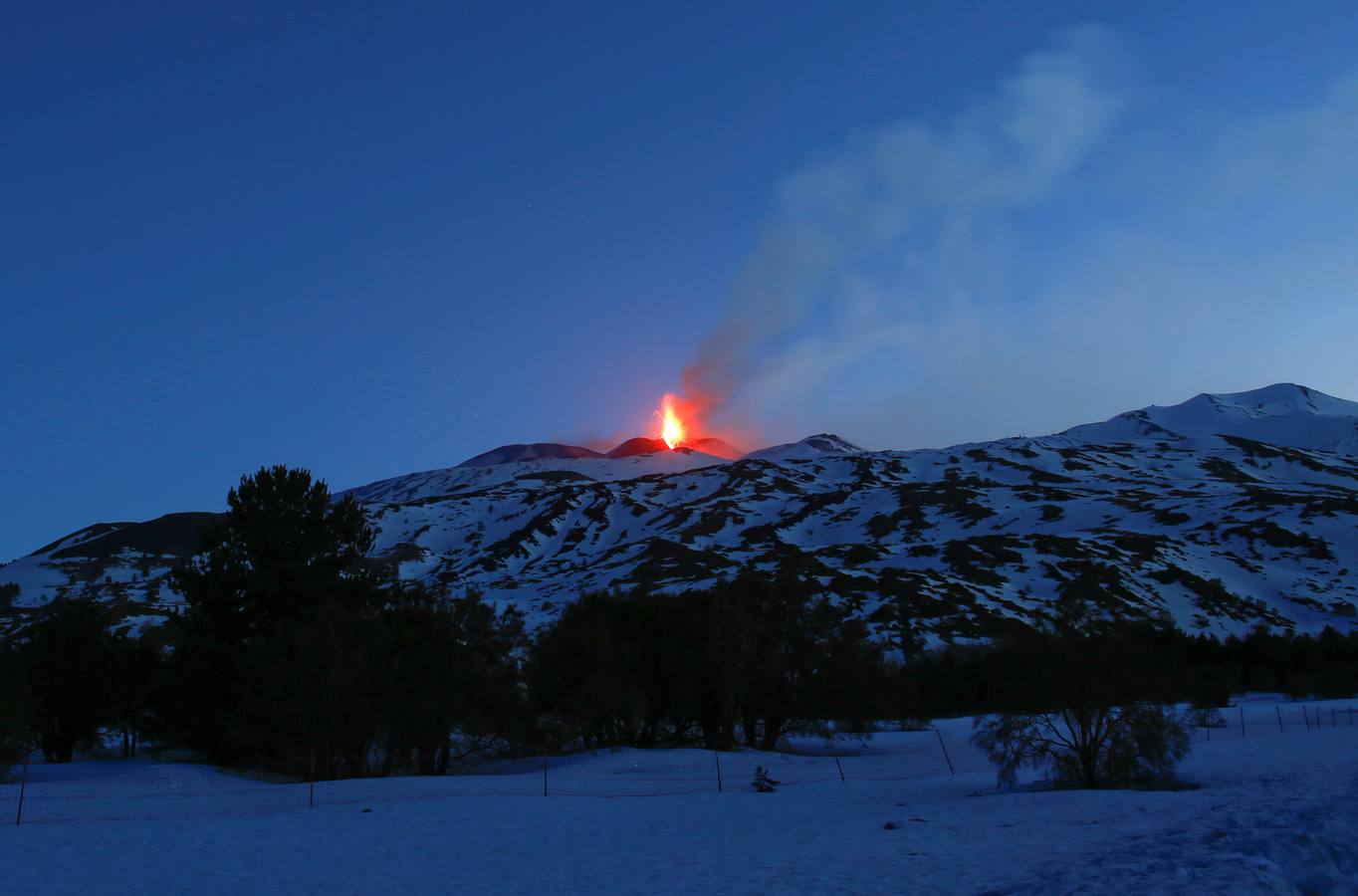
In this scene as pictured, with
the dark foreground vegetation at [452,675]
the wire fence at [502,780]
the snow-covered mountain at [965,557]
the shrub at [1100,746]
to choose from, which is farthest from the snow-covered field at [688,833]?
the snow-covered mountain at [965,557]

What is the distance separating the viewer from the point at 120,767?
33.1 m

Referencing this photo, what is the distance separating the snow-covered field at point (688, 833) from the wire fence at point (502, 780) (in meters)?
0.19

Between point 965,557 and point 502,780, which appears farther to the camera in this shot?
point 965,557

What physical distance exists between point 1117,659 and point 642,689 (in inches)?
850

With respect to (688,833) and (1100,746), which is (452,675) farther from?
(1100,746)

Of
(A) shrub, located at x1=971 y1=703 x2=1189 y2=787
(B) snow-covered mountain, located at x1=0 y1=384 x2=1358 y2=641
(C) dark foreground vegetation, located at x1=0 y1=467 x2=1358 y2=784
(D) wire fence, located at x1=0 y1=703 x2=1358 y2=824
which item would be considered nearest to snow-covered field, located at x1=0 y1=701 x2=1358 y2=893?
(D) wire fence, located at x1=0 y1=703 x2=1358 y2=824

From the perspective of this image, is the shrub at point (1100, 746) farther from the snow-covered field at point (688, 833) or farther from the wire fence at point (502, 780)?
the wire fence at point (502, 780)

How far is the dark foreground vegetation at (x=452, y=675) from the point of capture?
1017 inches

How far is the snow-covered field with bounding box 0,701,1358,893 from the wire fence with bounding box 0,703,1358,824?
0.61 feet

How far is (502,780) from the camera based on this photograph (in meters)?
30.8

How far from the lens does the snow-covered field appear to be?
530 inches

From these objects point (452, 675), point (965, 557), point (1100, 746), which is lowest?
point (1100, 746)

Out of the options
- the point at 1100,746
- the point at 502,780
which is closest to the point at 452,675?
the point at 502,780

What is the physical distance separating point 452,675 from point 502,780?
6.08 m
